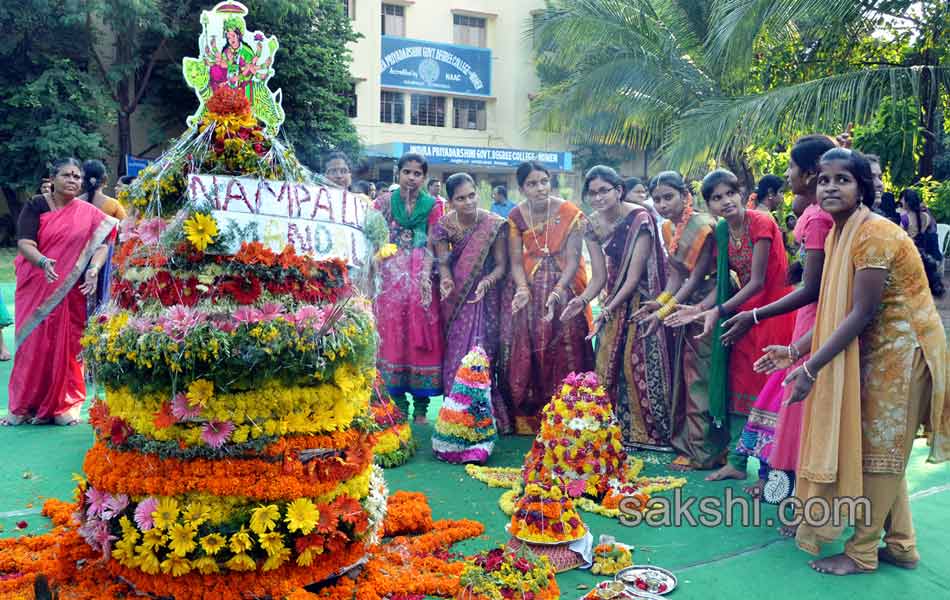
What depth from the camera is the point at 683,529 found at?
444 centimetres

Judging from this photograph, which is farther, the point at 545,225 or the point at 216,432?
the point at 545,225

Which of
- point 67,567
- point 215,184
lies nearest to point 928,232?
point 215,184

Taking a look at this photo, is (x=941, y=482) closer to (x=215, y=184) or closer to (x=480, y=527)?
(x=480, y=527)

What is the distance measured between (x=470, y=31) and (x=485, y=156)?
5.85m

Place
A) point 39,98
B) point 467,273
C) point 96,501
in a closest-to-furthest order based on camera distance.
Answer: point 96,501 → point 467,273 → point 39,98

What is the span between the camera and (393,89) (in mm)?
31641

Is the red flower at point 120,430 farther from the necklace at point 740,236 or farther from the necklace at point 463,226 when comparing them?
the necklace at point 740,236

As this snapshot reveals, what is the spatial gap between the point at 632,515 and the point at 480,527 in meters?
0.87

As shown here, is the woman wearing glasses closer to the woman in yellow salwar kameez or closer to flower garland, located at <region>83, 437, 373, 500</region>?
the woman in yellow salwar kameez

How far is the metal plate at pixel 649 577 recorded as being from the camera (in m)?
3.60

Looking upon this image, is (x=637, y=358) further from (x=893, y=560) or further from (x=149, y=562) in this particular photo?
(x=149, y=562)

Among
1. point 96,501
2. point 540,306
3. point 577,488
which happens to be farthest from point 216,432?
point 540,306

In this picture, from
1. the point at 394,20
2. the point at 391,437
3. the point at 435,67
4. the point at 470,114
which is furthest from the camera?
the point at 470,114

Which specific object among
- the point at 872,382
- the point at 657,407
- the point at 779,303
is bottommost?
the point at 657,407
